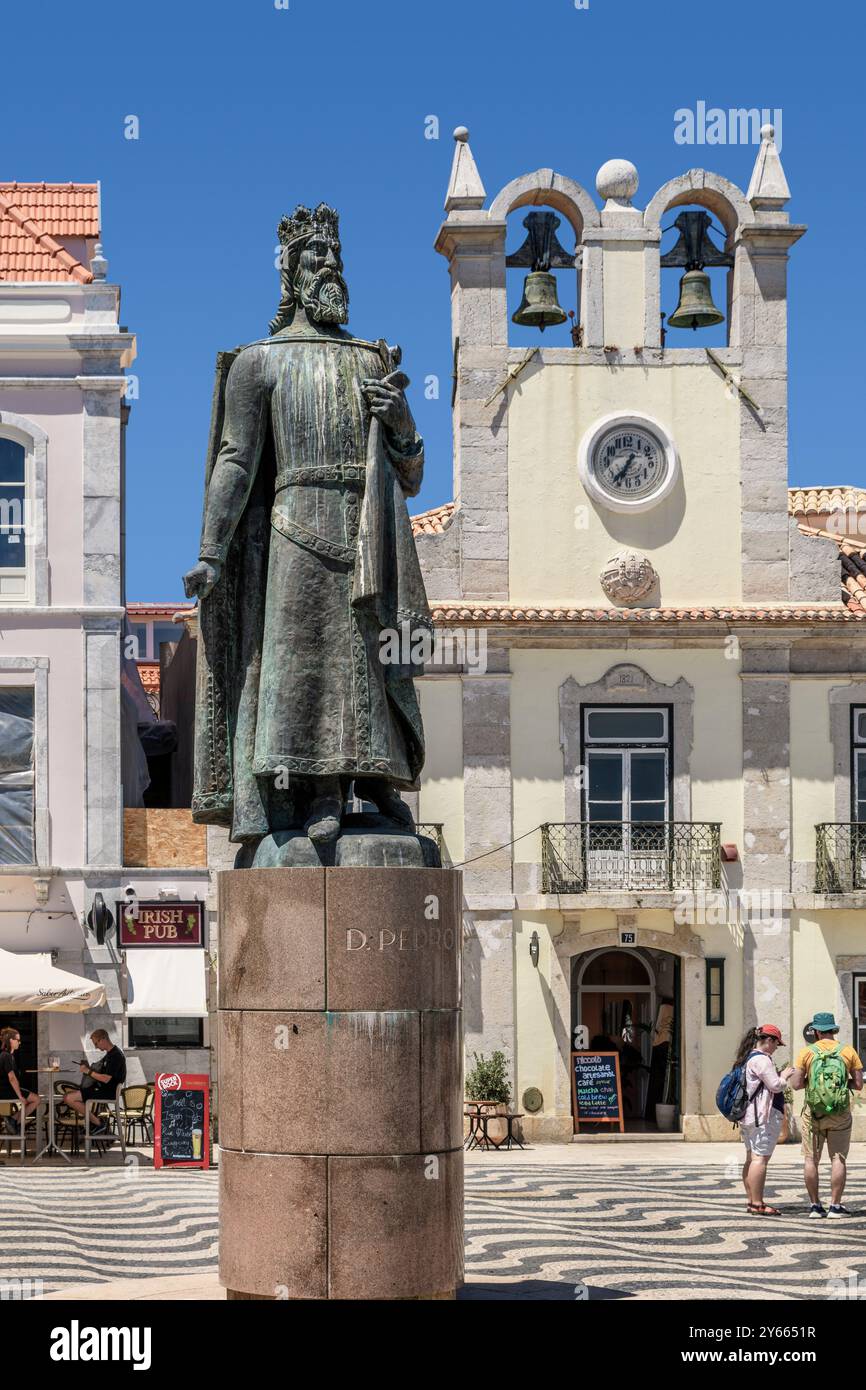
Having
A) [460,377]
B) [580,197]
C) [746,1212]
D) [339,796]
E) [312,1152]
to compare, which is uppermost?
[580,197]

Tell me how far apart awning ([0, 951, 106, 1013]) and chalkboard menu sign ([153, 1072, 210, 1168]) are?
5.29ft

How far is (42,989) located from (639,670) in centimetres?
843

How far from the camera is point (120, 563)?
2627 centimetres

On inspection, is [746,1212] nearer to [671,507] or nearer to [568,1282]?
[568,1282]

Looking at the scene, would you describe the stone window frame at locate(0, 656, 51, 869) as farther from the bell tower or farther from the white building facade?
the bell tower

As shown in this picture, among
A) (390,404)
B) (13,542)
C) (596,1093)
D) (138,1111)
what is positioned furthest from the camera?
(13,542)

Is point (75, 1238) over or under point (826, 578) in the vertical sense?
under

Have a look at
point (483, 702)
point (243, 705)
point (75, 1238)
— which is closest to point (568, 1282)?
point (243, 705)

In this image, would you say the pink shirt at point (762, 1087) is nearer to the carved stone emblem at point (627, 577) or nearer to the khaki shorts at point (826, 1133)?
the khaki shorts at point (826, 1133)

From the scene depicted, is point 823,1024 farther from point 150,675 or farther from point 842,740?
point 150,675

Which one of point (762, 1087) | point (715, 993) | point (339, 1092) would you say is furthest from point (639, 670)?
point (339, 1092)

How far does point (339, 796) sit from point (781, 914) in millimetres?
17516

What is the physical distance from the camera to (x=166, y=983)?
82.2 ft
